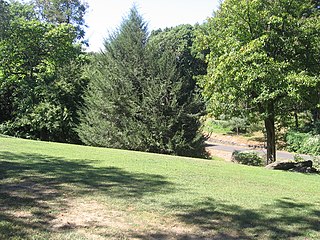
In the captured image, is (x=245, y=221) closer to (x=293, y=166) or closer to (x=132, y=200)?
(x=132, y=200)

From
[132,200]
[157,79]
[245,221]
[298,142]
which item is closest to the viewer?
[245,221]

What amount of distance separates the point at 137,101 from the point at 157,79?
1.75 m

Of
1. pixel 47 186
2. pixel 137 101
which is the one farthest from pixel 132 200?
pixel 137 101

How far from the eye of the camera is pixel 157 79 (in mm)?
19891

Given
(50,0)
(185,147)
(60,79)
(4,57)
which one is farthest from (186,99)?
(50,0)

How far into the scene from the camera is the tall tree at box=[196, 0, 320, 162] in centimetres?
1365

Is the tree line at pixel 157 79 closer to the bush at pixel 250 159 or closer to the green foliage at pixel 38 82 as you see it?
the green foliage at pixel 38 82

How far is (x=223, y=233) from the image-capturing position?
15.2 feet

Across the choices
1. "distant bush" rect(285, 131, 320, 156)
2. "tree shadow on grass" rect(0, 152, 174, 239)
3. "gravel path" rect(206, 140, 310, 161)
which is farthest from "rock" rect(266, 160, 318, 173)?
"distant bush" rect(285, 131, 320, 156)

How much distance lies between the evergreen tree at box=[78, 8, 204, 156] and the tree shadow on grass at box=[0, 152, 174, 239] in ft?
32.0

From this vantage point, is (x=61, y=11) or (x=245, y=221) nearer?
(x=245, y=221)

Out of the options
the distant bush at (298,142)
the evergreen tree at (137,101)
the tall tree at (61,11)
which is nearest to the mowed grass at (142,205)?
the evergreen tree at (137,101)

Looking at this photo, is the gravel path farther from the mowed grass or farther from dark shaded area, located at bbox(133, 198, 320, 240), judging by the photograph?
dark shaded area, located at bbox(133, 198, 320, 240)

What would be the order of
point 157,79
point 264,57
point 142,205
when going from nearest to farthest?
point 142,205
point 264,57
point 157,79
